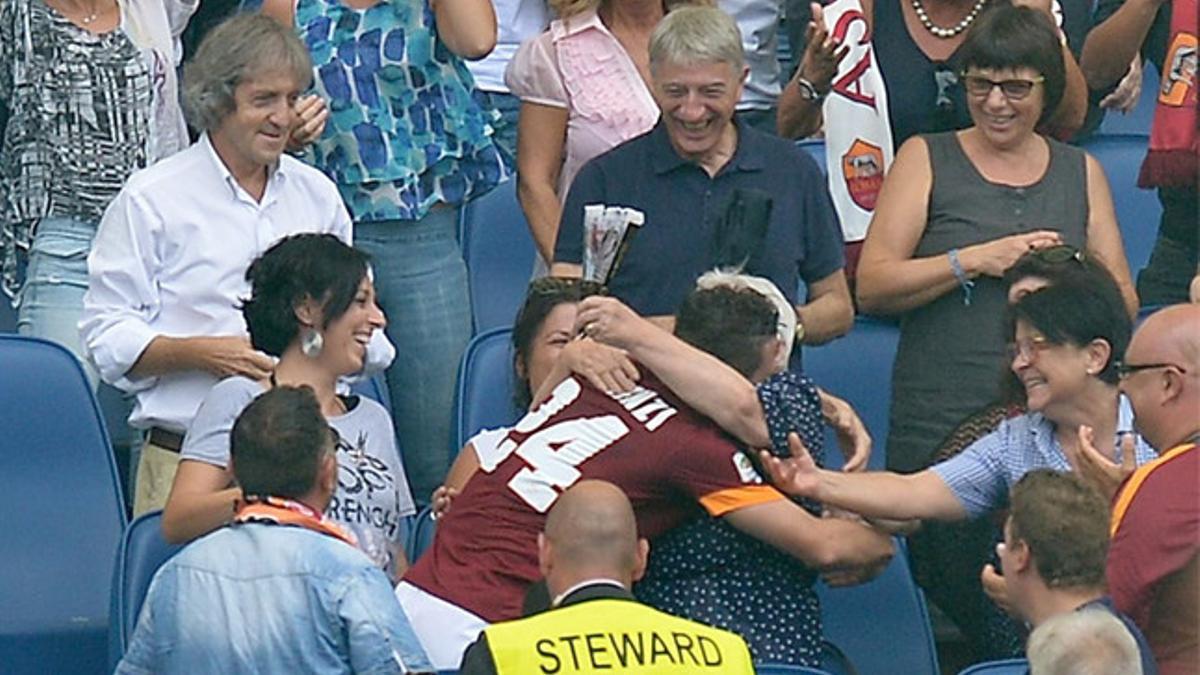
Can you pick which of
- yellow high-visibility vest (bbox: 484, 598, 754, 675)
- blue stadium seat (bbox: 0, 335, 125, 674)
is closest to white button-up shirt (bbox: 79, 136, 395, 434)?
blue stadium seat (bbox: 0, 335, 125, 674)

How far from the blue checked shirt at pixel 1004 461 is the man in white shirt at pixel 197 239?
4.07 feet

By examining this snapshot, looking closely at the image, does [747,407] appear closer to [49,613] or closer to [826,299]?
[826,299]

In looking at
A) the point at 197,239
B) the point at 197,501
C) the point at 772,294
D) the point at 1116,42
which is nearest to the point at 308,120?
the point at 197,239

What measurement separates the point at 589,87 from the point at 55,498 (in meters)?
1.57

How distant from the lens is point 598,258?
18.8 feet

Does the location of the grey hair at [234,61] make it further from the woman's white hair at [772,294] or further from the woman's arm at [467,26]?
the woman's white hair at [772,294]

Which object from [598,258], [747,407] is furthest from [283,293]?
[747,407]

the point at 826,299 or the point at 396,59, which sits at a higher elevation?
the point at 396,59

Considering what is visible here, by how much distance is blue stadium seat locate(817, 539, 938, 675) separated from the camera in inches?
231

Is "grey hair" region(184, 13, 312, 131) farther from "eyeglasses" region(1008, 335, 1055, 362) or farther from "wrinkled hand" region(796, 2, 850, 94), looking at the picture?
"eyeglasses" region(1008, 335, 1055, 362)

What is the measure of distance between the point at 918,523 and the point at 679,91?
1138 mm

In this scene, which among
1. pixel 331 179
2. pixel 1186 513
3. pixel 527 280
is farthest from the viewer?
pixel 527 280

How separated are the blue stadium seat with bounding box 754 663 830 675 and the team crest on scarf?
1921 mm

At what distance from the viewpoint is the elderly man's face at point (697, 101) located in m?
5.97
